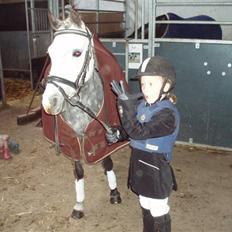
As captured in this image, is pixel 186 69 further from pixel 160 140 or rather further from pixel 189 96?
pixel 160 140

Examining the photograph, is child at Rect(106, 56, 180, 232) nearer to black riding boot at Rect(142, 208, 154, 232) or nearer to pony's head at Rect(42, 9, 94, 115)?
black riding boot at Rect(142, 208, 154, 232)

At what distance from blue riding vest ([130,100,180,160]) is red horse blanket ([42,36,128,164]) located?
560mm

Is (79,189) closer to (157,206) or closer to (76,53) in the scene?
(157,206)

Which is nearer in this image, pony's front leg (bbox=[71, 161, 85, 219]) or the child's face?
the child's face

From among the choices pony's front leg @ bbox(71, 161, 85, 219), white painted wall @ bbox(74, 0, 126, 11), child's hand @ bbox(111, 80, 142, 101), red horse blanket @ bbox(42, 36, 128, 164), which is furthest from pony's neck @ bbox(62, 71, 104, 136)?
white painted wall @ bbox(74, 0, 126, 11)

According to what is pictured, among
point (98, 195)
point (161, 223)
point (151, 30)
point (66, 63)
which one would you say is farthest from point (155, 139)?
point (151, 30)

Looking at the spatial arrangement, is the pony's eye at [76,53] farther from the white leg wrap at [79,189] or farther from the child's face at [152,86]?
the white leg wrap at [79,189]

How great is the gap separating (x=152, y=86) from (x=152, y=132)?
0.23 meters

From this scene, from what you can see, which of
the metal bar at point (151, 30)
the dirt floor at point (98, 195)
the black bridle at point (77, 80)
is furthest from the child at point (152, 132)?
the metal bar at point (151, 30)

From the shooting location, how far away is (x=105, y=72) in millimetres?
2449

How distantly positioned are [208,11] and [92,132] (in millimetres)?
4654

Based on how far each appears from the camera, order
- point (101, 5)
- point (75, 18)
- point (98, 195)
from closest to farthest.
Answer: point (75, 18)
point (98, 195)
point (101, 5)

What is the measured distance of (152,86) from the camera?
5.42 feet

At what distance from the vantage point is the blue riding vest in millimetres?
1679
